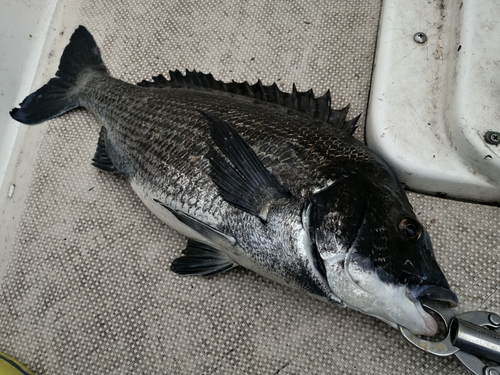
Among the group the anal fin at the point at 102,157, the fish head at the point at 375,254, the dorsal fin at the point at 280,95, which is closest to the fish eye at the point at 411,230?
the fish head at the point at 375,254

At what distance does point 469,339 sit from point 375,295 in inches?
12.5

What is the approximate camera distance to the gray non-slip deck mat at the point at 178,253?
1.30 meters

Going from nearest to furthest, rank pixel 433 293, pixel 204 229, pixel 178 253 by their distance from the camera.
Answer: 1. pixel 433 293
2. pixel 204 229
3. pixel 178 253

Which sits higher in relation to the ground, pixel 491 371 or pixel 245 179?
pixel 245 179

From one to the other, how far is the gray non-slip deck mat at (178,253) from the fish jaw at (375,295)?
0.92ft

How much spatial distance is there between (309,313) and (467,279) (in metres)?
0.53

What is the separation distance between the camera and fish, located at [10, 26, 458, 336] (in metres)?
1.00

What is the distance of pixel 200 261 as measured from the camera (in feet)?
4.55

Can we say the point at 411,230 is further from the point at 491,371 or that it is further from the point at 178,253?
the point at 178,253

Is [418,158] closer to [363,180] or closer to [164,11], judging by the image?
[363,180]

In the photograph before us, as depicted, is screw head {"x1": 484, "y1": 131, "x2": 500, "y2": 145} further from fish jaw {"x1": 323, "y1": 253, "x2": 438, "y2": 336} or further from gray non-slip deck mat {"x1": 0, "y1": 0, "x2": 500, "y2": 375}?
fish jaw {"x1": 323, "y1": 253, "x2": 438, "y2": 336}

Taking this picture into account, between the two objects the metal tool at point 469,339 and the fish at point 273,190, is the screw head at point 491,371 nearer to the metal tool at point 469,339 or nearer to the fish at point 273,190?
the metal tool at point 469,339

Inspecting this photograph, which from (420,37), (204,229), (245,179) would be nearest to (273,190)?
(245,179)

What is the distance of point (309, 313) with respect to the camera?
1328 millimetres
